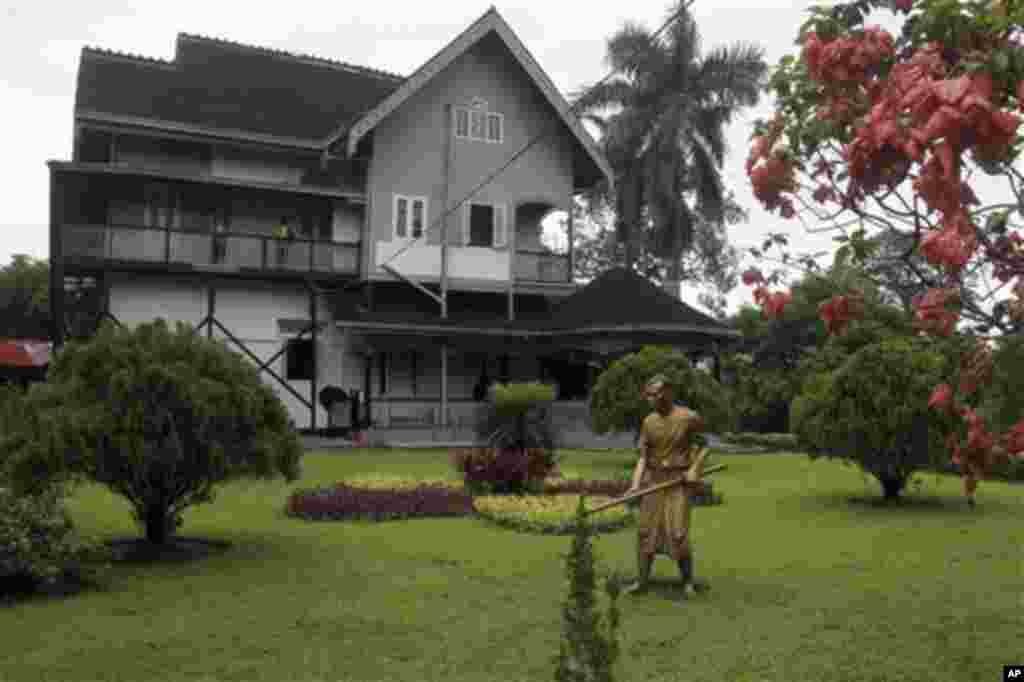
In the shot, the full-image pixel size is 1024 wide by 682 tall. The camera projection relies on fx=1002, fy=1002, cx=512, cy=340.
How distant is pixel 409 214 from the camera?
2953cm

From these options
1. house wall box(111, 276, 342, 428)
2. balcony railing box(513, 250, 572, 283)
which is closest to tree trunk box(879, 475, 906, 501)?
house wall box(111, 276, 342, 428)

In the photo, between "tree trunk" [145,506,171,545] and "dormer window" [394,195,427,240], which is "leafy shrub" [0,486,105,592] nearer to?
"tree trunk" [145,506,171,545]

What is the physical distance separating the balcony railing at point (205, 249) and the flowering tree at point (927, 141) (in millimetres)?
22387

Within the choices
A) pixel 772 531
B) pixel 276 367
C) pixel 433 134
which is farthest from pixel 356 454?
pixel 772 531

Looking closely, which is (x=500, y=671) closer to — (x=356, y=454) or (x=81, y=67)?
(x=356, y=454)

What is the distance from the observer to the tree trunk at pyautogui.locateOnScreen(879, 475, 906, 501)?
50.3ft

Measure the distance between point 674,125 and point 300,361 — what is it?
15.8 m

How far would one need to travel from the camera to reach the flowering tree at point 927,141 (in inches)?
120

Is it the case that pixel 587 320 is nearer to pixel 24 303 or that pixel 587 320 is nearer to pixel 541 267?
pixel 541 267

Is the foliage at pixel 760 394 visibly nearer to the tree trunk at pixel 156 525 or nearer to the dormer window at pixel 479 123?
the dormer window at pixel 479 123

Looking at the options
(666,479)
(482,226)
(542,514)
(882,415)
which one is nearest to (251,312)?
(482,226)

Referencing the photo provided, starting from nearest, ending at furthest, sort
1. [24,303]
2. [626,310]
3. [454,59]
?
[626,310], [454,59], [24,303]

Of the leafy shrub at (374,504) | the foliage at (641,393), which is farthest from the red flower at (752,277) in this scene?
the foliage at (641,393)

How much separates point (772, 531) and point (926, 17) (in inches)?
367
